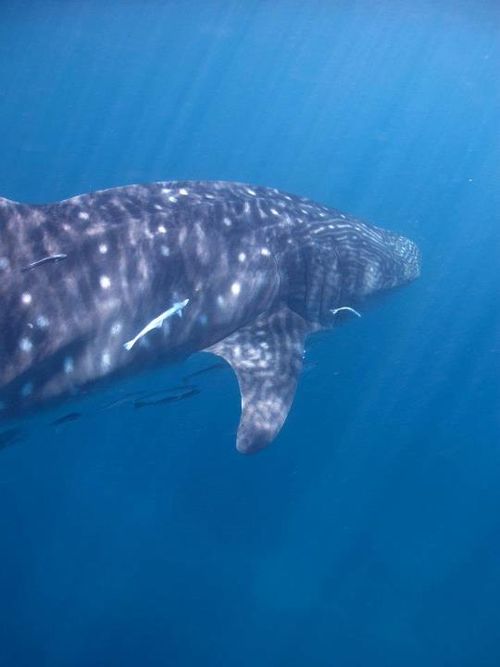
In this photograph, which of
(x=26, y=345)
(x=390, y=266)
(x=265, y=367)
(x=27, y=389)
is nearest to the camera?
(x=26, y=345)

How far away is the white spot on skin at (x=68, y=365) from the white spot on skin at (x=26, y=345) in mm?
507

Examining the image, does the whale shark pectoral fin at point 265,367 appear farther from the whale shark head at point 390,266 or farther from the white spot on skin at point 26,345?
the white spot on skin at point 26,345

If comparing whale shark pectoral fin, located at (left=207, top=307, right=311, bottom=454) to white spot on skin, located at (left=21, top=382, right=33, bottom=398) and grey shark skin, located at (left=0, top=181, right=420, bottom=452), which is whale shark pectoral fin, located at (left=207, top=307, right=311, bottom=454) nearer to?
grey shark skin, located at (left=0, top=181, right=420, bottom=452)

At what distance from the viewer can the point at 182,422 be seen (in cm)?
1516

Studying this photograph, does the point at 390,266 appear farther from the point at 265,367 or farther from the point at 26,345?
the point at 26,345

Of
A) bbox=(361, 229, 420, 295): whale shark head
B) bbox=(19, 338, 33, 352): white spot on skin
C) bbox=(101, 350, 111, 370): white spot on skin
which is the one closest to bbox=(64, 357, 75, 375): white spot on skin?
bbox=(101, 350, 111, 370): white spot on skin

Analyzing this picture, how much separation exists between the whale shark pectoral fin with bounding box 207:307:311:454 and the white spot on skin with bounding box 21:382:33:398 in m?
2.42

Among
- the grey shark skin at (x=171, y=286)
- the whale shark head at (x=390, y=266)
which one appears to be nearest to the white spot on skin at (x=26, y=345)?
the grey shark skin at (x=171, y=286)

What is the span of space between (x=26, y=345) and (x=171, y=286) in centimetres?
181

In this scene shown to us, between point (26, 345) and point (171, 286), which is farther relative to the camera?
point (171, 286)

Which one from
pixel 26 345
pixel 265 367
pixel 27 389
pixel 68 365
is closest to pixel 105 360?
pixel 68 365

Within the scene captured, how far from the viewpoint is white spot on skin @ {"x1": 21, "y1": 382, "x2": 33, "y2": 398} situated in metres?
6.29

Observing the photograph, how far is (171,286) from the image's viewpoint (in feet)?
23.2

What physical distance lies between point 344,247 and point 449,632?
12.9m
